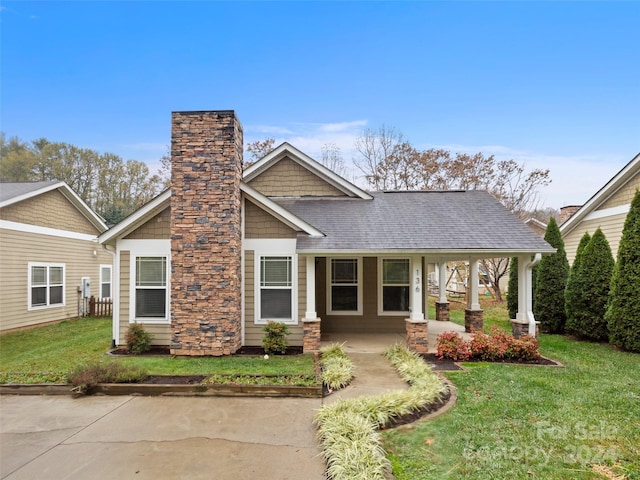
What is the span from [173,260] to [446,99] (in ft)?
49.7

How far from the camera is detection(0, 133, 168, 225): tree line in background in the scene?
1065 inches

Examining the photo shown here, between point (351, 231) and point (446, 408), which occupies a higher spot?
point (351, 231)

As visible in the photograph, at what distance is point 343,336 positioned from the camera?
413 inches

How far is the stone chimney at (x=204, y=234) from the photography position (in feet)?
27.6

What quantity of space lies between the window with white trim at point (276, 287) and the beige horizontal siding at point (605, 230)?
10466mm

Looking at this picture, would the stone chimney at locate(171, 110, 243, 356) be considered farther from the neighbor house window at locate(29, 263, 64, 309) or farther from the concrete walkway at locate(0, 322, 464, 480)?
the neighbor house window at locate(29, 263, 64, 309)

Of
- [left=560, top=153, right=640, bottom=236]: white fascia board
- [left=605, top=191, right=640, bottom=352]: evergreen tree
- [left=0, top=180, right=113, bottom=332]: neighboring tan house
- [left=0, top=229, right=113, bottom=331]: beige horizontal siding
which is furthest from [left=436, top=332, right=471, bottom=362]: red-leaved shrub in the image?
[left=0, top=229, right=113, bottom=331]: beige horizontal siding

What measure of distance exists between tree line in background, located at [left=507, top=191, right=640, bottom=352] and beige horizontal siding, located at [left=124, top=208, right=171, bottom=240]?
11683 millimetres

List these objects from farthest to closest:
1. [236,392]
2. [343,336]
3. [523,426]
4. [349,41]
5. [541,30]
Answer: [349,41]
[541,30]
[343,336]
[236,392]
[523,426]

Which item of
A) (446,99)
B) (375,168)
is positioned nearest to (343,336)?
(446,99)

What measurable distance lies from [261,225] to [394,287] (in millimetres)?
4409

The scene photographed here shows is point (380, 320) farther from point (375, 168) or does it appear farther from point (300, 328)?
point (375, 168)

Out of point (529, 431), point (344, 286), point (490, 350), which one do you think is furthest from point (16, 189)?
point (529, 431)

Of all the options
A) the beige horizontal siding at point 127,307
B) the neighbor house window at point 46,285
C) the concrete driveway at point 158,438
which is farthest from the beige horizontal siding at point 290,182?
the neighbor house window at point 46,285
